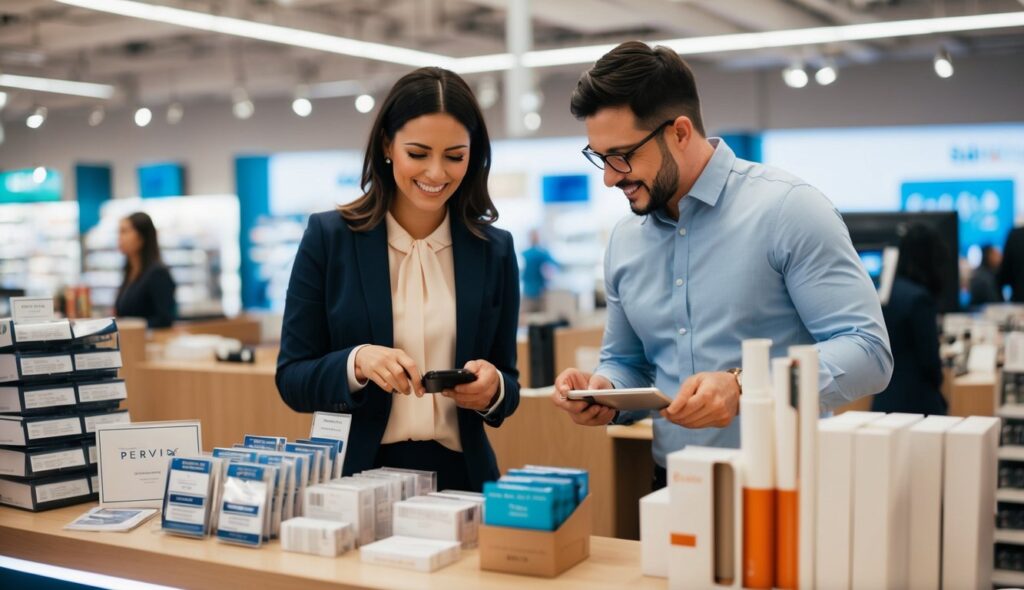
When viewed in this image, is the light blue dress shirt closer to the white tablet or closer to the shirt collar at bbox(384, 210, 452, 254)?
the white tablet

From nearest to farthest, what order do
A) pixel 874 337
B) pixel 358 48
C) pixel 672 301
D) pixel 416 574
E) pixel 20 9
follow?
pixel 416 574 → pixel 874 337 → pixel 672 301 → pixel 358 48 → pixel 20 9

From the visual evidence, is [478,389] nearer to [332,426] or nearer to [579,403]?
[579,403]

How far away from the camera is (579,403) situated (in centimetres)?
213

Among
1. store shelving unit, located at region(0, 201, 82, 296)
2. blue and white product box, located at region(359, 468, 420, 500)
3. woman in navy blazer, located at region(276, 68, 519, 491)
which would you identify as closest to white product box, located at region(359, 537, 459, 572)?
blue and white product box, located at region(359, 468, 420, 500)

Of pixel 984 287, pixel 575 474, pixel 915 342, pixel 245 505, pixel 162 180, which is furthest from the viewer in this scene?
pixel 162 180

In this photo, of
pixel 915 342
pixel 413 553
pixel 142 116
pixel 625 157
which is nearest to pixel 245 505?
pixel 413 553

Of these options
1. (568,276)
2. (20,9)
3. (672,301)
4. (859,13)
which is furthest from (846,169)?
(672,301)

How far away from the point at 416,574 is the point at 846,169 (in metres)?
12.8

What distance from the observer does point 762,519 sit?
162 centimetres

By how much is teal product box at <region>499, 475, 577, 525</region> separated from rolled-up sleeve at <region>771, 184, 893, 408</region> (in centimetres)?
52

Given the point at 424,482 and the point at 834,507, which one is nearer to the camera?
the point at 834,507

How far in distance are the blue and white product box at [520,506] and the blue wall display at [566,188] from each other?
12.9 meters

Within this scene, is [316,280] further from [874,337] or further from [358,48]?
[358,48]

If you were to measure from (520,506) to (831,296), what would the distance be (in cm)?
75
